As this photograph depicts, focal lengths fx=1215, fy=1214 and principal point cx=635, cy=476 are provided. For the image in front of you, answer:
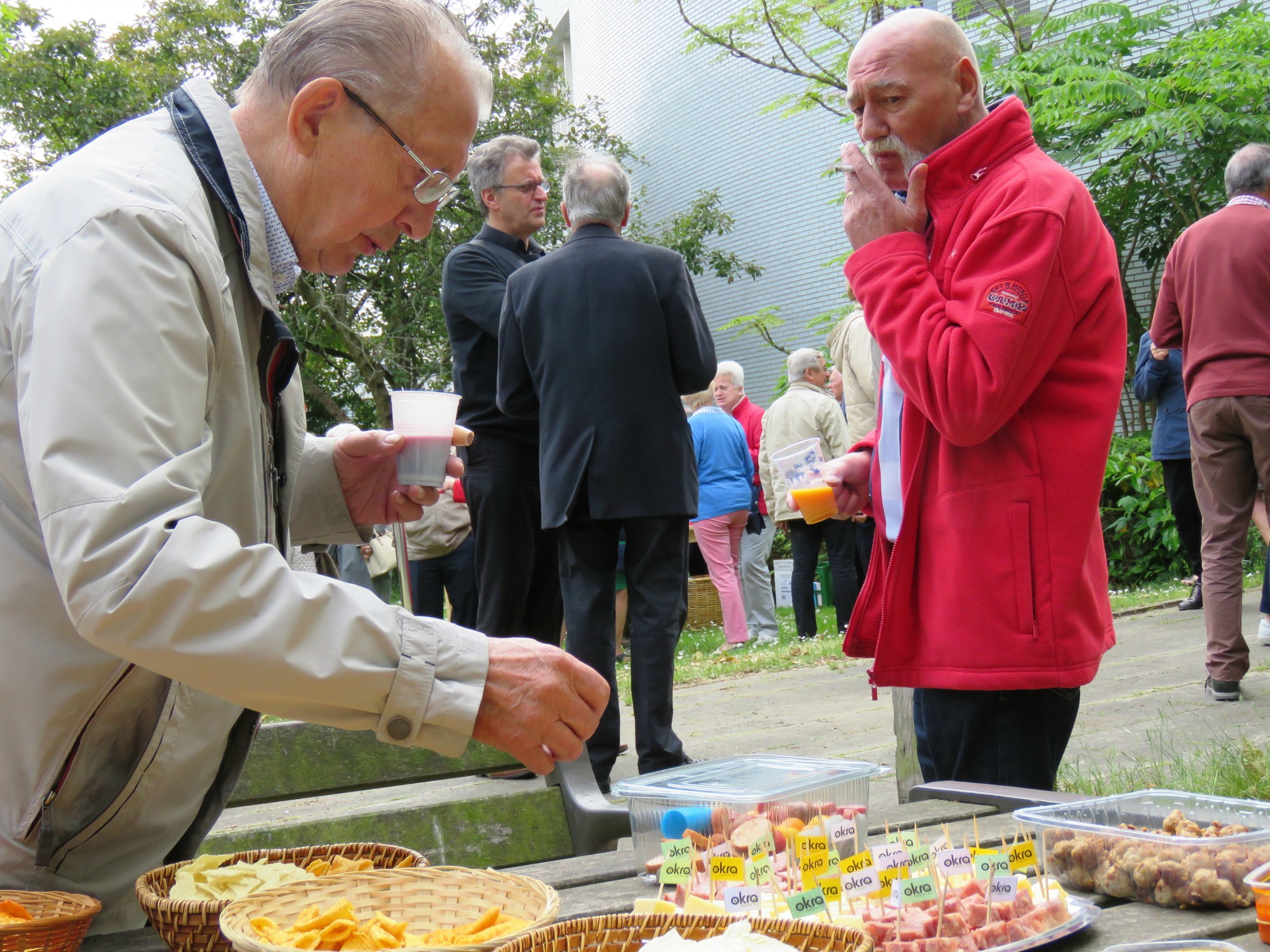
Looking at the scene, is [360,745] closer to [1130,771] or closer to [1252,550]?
[1130,771]

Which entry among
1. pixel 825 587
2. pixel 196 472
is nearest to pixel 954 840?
pixel 196 472

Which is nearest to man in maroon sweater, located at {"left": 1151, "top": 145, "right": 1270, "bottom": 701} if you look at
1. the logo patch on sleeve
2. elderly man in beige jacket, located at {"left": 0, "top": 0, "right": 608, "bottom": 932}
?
the logo patch on sleeve

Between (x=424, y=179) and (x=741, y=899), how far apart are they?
119 centimetres

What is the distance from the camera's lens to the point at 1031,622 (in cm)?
220

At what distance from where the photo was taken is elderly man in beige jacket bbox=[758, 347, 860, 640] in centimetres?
809

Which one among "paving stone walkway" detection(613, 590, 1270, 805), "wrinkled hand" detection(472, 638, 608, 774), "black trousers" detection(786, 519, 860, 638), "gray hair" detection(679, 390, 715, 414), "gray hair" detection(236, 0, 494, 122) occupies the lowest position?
"paving stone walkway" detection(613, 590, 1270, 805)

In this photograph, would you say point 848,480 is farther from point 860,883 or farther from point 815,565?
point 815,565

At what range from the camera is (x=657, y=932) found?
121cm

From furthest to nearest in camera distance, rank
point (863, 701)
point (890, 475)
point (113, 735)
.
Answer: point (863, 701)
point (890, 475)
point (113, 735)

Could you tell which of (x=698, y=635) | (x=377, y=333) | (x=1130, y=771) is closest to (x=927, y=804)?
(x=1130, y=771)

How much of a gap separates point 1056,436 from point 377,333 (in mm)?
17715

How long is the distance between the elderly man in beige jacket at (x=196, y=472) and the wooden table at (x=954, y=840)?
22 cm

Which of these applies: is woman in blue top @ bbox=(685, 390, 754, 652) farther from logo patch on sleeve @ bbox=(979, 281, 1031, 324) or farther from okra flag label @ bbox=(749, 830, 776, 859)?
okra flag label @ bbox=(749, 830, 776, 859)

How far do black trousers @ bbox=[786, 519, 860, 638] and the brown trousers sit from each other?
2.79 meters
